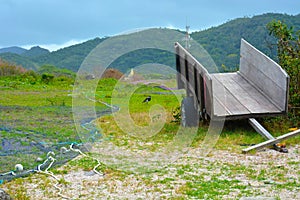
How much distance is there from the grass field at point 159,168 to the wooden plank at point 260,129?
0.13 m

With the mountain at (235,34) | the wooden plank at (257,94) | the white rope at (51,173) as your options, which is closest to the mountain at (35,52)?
the mountain at (235,34)

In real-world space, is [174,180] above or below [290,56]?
below

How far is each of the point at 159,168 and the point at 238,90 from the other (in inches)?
134

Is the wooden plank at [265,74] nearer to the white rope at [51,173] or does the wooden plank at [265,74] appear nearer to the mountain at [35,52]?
the white rope at [51,173]

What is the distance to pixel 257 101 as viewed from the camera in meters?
7.42

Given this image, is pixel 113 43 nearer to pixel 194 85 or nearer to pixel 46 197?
pixel 194 85

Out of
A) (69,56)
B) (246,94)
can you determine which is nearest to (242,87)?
(246,94)

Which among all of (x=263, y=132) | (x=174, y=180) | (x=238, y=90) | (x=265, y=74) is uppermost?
(x=265, y=74)

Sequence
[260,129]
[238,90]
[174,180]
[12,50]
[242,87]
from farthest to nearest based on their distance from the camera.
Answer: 1. [12,50]
2. [242,87]
3. [238,90]
4. [260,129]
5. [174,180]

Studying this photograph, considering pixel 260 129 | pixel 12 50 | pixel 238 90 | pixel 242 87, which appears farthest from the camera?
pixel 12 50

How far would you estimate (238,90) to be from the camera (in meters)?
7.95

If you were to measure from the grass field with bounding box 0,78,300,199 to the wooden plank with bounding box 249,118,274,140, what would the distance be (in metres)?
0.13

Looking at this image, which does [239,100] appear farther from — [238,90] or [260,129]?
[260,129]

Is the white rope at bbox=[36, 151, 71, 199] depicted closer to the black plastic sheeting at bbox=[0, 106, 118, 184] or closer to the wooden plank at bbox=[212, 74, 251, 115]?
the black plastic sheeting at bbox=[0, 106, 118, 184]
